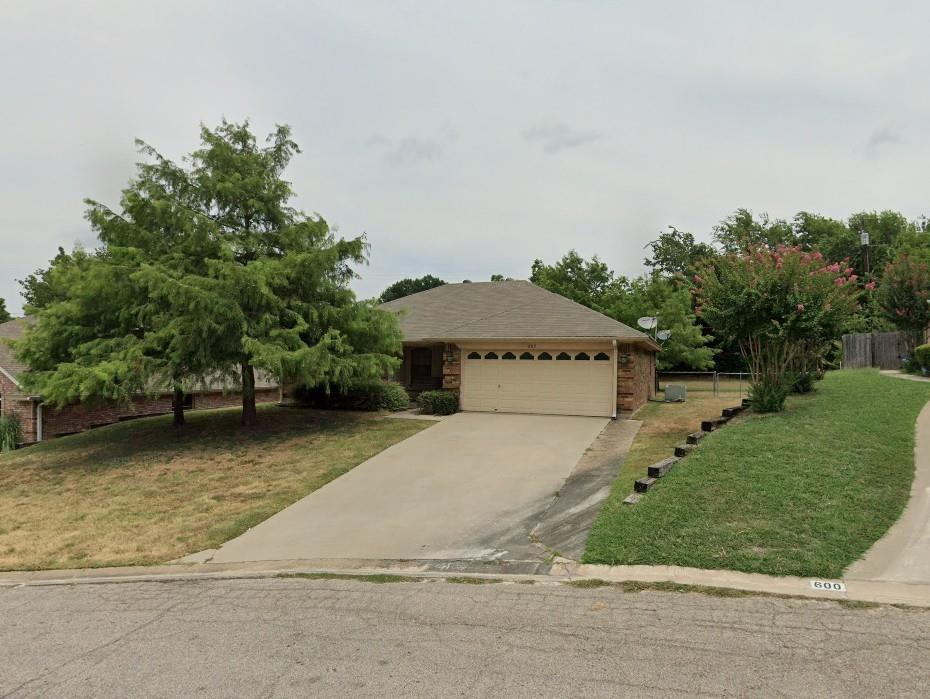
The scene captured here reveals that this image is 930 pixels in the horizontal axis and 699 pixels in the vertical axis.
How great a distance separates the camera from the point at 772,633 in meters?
4.07

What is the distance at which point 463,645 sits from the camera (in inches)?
161

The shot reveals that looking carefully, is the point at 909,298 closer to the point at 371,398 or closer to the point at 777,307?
the point at 777,307

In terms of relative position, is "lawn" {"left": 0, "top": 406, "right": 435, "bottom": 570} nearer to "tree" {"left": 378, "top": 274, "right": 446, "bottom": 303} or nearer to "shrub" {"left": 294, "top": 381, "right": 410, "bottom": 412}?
"shrub" {"left": 294, "top": 381, "right": 410, "bottom": 412}

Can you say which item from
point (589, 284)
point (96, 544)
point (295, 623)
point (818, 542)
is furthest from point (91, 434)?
point (589, 284)

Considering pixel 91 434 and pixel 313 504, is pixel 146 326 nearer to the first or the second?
pixel 91 434

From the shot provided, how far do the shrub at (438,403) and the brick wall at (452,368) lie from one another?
2.09ft

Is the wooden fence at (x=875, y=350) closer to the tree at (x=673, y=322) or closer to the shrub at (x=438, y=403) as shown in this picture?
the tree at (x=673, y=322)

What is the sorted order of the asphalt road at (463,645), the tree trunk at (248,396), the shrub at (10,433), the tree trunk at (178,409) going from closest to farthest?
1. the asphalt road at (463,645)
2. the tree trunk at (248,396)
3. the tree trunk at (178,409)
4. the shrub at (10,433)

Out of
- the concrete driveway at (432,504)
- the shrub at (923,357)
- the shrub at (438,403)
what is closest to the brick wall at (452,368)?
the shrub at (438,403)

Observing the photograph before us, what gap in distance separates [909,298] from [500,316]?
53.4ft

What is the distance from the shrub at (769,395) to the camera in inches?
436

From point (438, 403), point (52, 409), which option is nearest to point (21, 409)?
point (52, 409)

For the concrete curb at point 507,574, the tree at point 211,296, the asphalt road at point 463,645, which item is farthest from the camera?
the tree at point 211,296

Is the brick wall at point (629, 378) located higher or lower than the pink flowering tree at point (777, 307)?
lower
